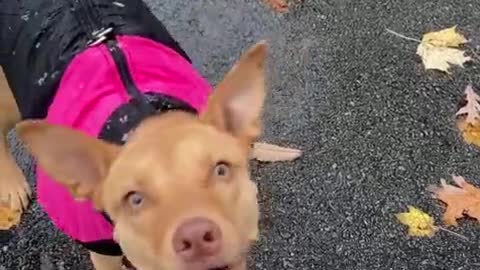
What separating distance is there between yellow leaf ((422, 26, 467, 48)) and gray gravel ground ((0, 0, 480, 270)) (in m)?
0.06

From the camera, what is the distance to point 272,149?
3764mm

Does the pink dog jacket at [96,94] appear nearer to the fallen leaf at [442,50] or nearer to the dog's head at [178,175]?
the dog's head at [178,175]

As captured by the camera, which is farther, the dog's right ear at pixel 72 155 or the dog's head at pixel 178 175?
the dog's right ear at pixel 72 155

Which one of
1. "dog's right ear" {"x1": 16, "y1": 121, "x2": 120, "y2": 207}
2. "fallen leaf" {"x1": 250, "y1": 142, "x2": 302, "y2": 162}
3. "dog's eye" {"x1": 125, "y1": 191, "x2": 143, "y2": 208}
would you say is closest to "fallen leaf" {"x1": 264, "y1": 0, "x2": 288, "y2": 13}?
"fallen leaf" {"x1": 250, "y1": 142, "x2": 302, "y2": 162}

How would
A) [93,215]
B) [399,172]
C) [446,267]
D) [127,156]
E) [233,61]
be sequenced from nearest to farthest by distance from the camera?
[127,156]
[93,215]
[446,267]
[399,172]
[233,61]

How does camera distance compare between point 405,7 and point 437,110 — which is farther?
point 405,7

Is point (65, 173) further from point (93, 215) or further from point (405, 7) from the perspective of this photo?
point (405, 7)

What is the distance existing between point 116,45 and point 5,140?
2.87 feet

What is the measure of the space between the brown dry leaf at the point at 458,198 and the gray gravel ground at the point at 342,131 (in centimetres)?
4

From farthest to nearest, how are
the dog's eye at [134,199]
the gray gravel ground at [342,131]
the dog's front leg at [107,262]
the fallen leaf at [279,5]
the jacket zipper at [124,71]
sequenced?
the fallen leaf at [279,5] → the gray gravel ground at [342,131] → the dog's front leg at [107,262] → the jacket zipper at [124,71] → the dog's eye at [134,199]

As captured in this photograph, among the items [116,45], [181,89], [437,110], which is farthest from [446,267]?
[116,45]

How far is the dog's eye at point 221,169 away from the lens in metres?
2.41

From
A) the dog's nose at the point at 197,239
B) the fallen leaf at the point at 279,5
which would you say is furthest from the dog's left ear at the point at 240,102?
the fallen leaf at the point at 279,5

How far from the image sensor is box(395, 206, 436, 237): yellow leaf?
3496mm
